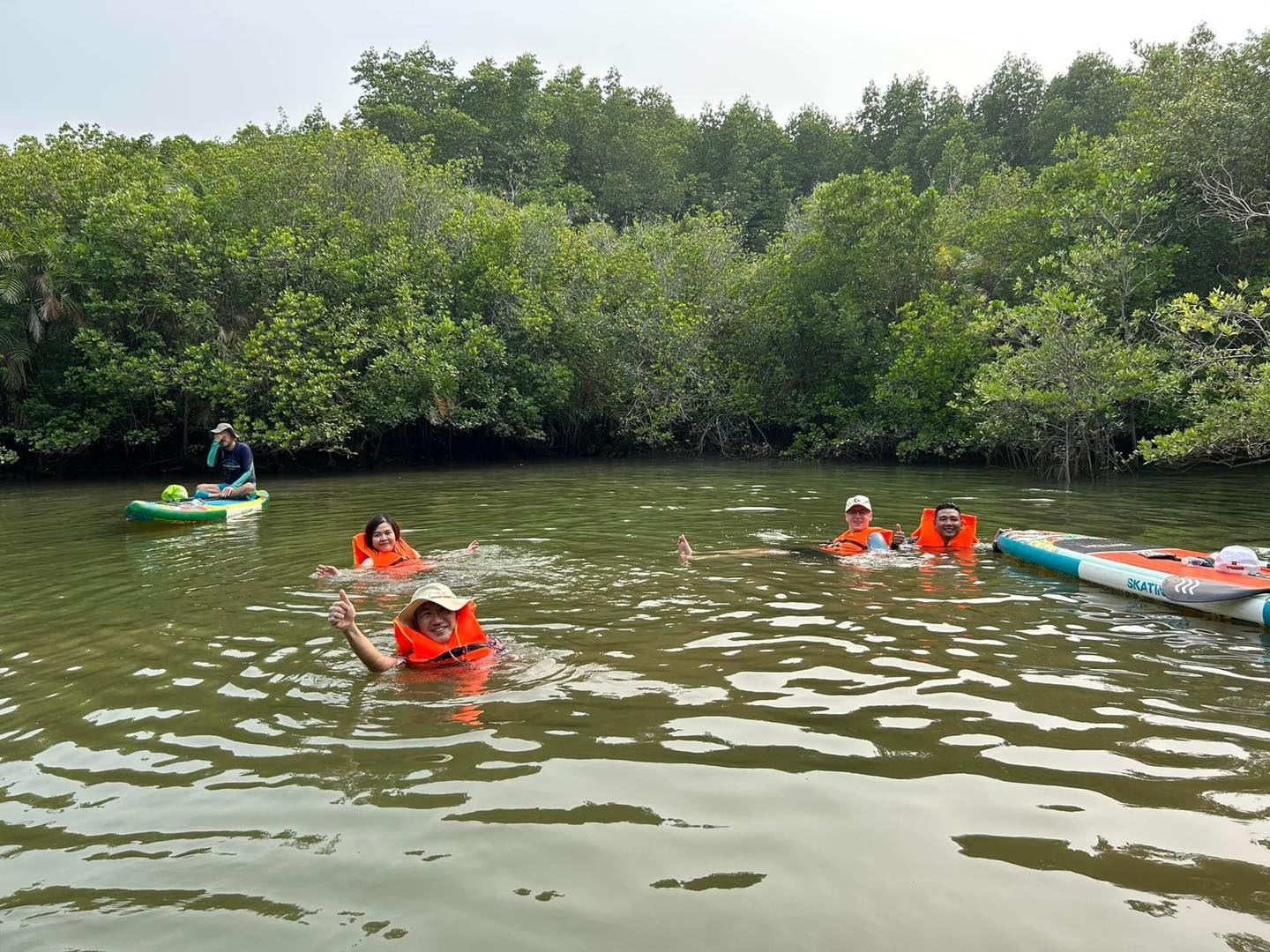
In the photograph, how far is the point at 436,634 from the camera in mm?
5418

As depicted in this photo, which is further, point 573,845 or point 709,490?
point 709,490

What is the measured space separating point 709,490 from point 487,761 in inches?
510

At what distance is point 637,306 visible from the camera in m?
27.0

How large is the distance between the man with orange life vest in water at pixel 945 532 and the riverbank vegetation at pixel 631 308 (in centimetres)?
580

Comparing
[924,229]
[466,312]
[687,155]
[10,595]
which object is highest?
[687,155]

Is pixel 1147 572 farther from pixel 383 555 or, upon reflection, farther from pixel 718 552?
pixel 383 555

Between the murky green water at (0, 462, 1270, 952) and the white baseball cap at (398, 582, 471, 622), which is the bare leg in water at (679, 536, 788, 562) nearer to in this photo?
the murky green water at (0, 462, 1270, 952)

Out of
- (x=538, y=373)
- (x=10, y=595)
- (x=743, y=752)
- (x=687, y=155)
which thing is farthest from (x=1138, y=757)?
(x=687, y=155)

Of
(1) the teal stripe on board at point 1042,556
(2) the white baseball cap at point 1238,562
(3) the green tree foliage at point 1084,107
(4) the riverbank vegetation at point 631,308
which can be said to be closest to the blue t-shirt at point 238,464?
(4) the riverbank vegetation at point 631,308

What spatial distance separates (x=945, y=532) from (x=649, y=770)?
635cm

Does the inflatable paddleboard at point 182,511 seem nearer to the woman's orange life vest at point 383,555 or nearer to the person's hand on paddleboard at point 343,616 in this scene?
the woman's orange life vest at point 383,555

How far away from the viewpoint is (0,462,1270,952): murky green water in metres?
2.76

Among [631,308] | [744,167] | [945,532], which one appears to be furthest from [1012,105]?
[945,532]

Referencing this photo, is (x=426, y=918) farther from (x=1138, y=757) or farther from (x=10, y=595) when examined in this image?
(x=10, y=595)
